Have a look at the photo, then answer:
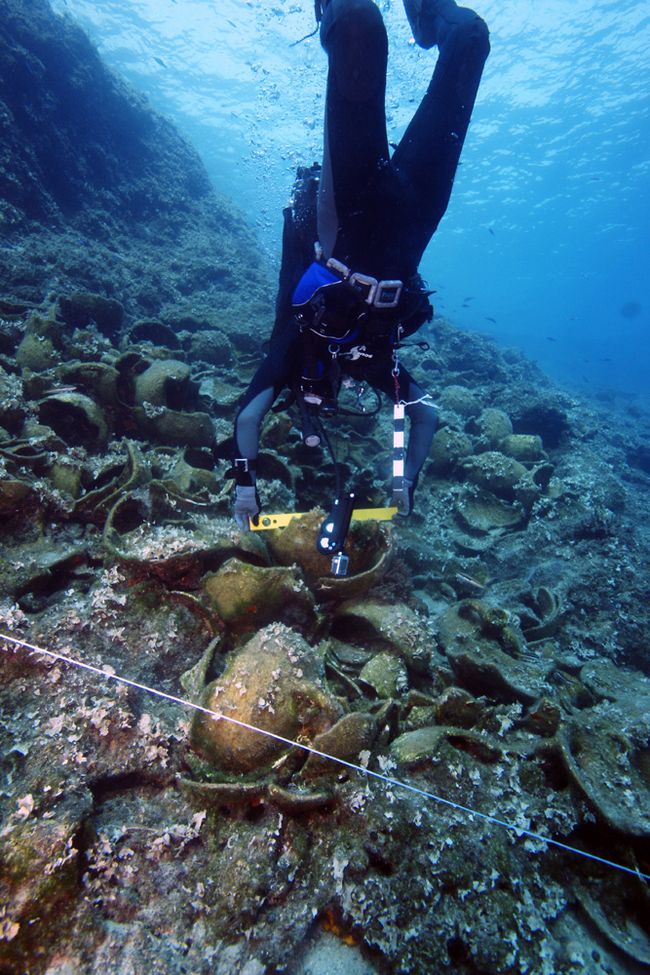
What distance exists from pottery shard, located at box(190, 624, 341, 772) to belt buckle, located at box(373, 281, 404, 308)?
2.76 meters

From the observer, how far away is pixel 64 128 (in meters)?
13.0

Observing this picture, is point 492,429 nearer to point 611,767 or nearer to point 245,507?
point 245,507

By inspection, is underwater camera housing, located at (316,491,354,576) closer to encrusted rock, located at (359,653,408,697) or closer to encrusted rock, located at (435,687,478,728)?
encrusted rock, located at (359,653,408,697)

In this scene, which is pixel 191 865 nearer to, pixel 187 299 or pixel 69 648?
pixel 69 648

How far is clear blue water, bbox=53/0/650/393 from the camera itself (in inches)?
1035

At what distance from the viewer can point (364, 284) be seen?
3541 millimetres

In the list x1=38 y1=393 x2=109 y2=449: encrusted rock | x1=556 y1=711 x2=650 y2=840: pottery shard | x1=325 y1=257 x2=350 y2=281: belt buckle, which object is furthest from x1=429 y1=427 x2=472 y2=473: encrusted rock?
x1=556 y1=711 x2=650 y2=840: pottery shard

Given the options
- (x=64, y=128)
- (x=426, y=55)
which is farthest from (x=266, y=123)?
(x=64, y=128)

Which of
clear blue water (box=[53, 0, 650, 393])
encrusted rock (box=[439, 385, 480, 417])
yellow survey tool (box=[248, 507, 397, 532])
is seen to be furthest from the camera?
clear blue water (box=[53, 0, 650, 393])

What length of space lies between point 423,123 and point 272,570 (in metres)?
3.85

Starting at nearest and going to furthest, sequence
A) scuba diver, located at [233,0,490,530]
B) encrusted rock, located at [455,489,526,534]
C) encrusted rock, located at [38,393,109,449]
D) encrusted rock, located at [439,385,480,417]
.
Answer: scuba diver, located at [233,0,490,530] → encrusted rock, located at [38,393,109,449] → encrusted rock, located at [455,489,526,534] → encrusted rock, located at [439,385,480,417]

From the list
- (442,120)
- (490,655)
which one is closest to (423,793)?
(490,655)

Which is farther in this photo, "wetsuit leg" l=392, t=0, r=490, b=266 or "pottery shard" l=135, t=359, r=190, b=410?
"pottery shard" l=135, t=359, r=190, b=410

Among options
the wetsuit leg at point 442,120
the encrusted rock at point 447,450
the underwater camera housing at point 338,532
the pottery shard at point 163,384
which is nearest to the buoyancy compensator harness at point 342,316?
the wetsuit leg at point 442,120
